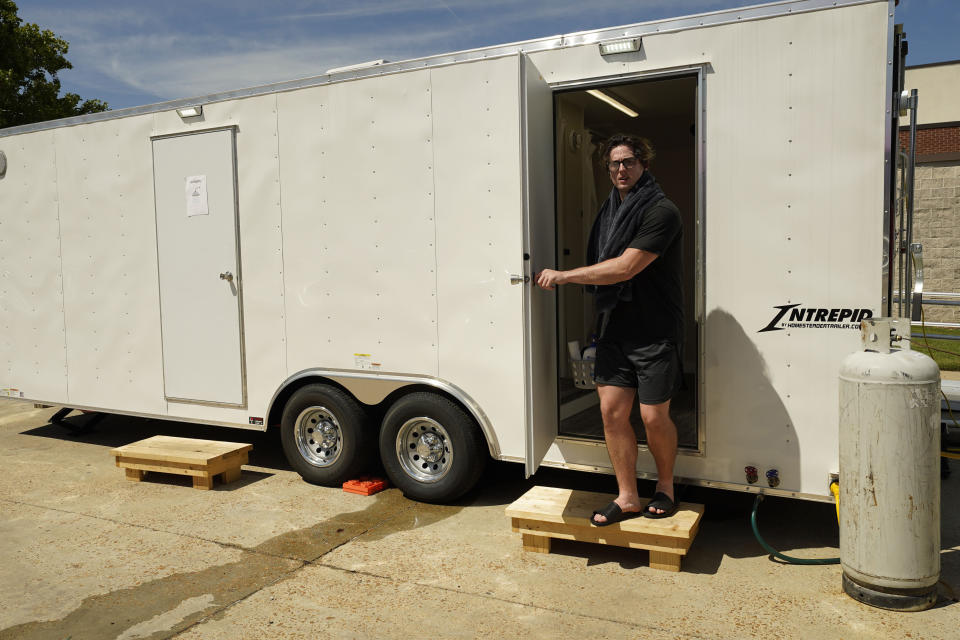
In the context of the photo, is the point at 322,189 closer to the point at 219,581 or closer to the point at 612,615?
the point at 219,581

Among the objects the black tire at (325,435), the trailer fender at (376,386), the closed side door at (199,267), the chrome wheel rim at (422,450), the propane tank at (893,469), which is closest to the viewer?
the propane tank at (893,469)

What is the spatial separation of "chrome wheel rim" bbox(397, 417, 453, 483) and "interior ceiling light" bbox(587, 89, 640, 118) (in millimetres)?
2708

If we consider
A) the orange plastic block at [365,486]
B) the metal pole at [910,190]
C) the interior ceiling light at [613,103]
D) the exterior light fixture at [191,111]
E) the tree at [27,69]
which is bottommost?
the orange plastic block at [365,486]

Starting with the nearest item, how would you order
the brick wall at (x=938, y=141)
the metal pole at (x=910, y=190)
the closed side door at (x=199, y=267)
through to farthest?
the metal pole at (x=910, y=190)
the closed side door at (x=199, y=267)
the brick wall at (x=938, y=141)

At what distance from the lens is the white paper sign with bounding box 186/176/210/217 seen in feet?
18.3

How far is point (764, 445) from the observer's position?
3.93 metres

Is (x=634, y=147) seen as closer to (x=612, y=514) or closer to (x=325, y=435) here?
(x=612, y=514)

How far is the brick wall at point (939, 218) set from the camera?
14.9 m

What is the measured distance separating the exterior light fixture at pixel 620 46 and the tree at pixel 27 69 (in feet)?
51.3

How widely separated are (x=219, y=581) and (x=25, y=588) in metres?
0.97

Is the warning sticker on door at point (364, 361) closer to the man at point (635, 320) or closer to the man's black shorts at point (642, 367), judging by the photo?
the man at point (635, 320)

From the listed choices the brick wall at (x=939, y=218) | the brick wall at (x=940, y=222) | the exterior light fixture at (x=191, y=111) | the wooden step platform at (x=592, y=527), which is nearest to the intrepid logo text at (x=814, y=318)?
the wooden step platform at (x=592, y=527)

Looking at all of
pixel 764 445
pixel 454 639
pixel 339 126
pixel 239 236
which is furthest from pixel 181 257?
pixel 764 445

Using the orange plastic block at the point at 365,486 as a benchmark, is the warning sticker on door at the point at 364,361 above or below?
above
